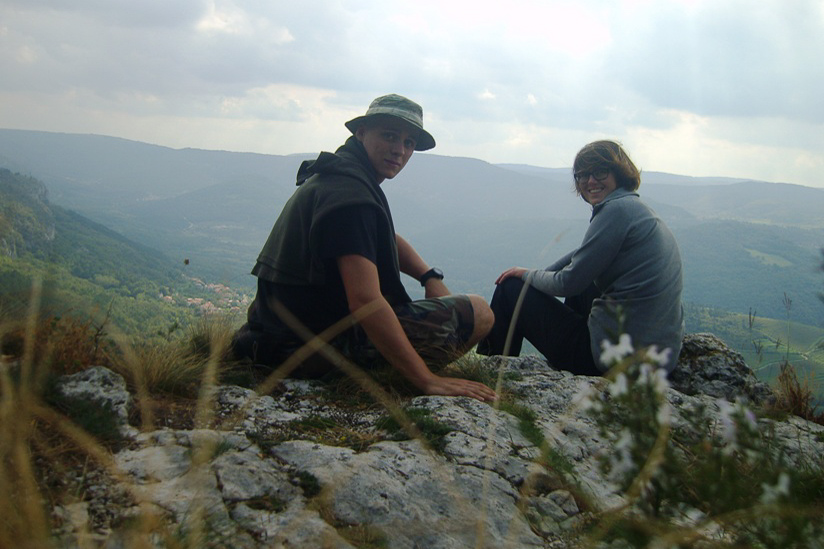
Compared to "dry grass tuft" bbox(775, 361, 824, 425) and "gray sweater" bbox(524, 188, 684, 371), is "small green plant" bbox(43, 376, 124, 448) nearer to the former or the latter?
"gray sweater" bbox(524, 188, 684, 371)

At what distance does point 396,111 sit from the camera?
3.60 m

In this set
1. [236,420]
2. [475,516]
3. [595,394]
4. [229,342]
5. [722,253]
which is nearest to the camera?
[595,394]

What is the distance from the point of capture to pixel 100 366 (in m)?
2.88

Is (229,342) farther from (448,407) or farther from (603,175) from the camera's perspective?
→ (603,175)

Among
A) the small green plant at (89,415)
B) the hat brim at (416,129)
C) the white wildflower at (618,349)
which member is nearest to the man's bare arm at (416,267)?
the hat brim at (416,129)

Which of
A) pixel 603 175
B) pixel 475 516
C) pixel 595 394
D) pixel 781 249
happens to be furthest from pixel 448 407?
pixel 781 249

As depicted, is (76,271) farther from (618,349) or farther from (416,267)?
(618,349)

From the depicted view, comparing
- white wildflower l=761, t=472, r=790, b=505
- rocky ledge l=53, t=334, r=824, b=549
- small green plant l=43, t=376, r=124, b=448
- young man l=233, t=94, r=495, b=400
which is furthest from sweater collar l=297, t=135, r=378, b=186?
white wildflower l=761, t=472, r=790, b=505

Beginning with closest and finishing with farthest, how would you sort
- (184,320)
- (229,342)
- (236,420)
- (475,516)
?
(475,516) < (236,420) < (229,342) < (184,320)

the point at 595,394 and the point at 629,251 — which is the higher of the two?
the point at 629,251

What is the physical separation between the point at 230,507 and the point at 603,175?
10.9 ft

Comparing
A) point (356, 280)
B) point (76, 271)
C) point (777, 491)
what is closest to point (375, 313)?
point (356, 280)

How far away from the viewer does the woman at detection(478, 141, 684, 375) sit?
3.90 m

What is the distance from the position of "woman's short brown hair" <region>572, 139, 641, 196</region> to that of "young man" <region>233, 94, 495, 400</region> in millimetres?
1161
